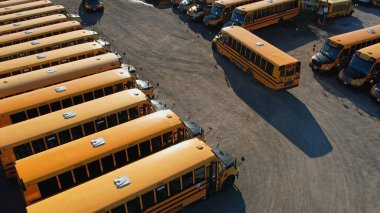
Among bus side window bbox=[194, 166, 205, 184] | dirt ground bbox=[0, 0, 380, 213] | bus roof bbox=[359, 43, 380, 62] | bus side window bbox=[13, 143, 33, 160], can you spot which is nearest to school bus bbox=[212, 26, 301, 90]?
dirt ground bbox=[0, 0, 380, 213]

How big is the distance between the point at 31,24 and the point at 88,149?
814 inches

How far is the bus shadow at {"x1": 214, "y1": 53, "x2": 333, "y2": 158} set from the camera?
21.4 meters

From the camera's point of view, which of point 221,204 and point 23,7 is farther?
point 23,7

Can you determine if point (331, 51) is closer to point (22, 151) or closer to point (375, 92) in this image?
point (375, 92)

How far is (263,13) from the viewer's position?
3475 centimetres

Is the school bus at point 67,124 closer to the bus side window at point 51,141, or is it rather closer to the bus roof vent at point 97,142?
the bus side window at point 51,141

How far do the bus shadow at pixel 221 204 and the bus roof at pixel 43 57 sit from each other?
14.8 meters

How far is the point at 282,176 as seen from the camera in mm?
18984

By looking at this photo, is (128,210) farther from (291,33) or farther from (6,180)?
(291,33)

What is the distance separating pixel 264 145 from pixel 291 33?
61.0 ft

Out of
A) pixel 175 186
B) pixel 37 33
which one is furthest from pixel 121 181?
pixel 37 33

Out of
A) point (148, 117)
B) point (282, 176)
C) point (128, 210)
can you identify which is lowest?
point (282, 176)

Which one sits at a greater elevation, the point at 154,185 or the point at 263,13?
the point at 263,13

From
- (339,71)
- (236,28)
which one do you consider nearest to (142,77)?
(236,28)
